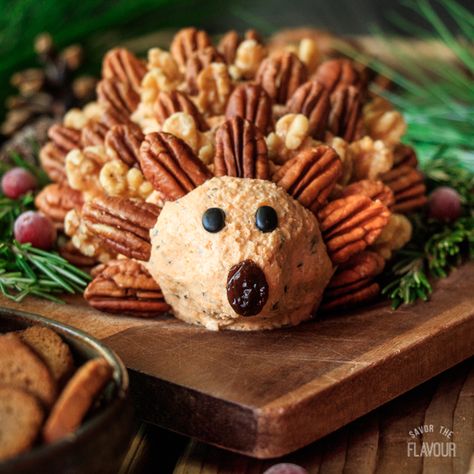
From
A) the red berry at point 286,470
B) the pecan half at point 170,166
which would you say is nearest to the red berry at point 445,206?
the pecan half at point 170,166

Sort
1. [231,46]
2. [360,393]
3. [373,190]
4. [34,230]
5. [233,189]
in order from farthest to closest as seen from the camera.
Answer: [231,46], [34,230], [373,190], [233,189], [360,393]

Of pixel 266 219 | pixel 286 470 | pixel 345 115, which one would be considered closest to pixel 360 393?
pixel 286 470

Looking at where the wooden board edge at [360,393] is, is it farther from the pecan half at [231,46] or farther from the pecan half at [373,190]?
the pecan half at [231,46]

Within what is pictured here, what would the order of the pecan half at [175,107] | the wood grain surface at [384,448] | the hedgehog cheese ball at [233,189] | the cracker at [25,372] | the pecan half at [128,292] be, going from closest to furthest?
the cracker at [25,372], the wood grain surface at [384,448], the hedgehog cheese ball at [233,189], the pecan half at [128,292], the pecan half at [175,107]

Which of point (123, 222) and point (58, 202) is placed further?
point (58, 202)

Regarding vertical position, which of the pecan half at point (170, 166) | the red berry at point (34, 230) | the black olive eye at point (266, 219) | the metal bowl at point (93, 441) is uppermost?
the pecan half at point (170, 166)

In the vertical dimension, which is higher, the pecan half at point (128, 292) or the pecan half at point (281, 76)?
the pecan half at point (281, 76)

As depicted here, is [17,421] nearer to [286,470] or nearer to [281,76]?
[286,470]
